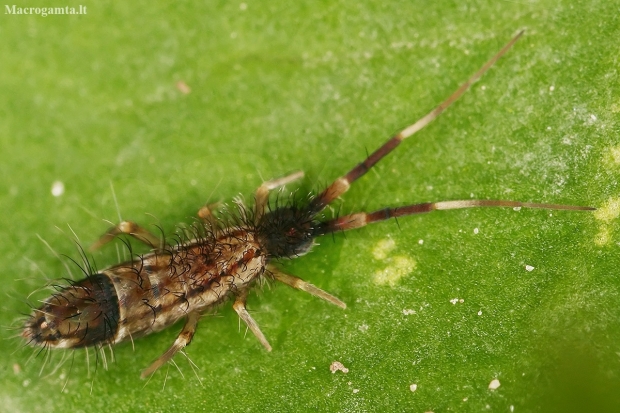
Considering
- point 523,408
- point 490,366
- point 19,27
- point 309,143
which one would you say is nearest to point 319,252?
point 309,143

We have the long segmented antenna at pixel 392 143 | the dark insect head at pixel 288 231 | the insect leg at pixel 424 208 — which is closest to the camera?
the insect leg at pixel 424 208

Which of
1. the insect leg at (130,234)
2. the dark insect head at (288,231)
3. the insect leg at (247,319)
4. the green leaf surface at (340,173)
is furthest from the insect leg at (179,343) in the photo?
the dark insect head at (288,231)

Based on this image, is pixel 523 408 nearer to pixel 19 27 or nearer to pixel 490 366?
pixel 490 366

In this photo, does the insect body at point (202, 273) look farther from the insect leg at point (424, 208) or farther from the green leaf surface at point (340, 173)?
the green leaf surface at point (340, 173)

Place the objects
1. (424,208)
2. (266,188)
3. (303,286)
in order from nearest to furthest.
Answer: (424,208) < (303,286) < (266,188)

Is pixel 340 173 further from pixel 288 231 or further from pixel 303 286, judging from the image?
pixel 303 286

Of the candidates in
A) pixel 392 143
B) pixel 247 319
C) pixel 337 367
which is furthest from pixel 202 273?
pixel 392 143
